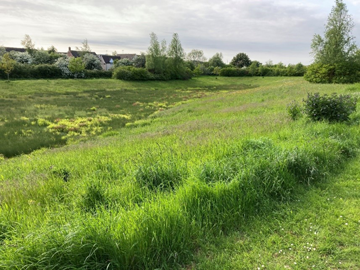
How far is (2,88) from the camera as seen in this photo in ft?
135

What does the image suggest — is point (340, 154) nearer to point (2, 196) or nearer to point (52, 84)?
point (2, 196)

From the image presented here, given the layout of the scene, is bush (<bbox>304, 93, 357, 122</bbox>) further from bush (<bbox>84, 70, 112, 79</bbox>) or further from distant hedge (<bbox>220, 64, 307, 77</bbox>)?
distant hedge (<bbox>220, 64, 307, 77</bbox>)

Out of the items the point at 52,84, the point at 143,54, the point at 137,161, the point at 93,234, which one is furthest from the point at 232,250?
the point at 143,54

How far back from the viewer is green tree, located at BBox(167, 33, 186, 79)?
77.2 meters

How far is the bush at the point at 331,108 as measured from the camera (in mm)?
7465

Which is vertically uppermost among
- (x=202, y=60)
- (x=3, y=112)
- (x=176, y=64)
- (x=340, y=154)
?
(x=202, y=60)

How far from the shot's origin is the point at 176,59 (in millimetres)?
79188

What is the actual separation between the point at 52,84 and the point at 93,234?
56170 mm

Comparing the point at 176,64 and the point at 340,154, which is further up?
the point at 176,64

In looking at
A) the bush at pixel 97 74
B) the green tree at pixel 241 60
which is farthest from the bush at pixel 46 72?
the green tree at pixel 241 60

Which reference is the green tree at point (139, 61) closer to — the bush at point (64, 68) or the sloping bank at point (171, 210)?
the bush at point (64, 68)

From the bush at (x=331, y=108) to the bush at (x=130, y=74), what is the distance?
6285 cm

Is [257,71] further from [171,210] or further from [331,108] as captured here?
[171,210]

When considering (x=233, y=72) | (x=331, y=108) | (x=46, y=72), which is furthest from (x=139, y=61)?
(x=331, y=108)
